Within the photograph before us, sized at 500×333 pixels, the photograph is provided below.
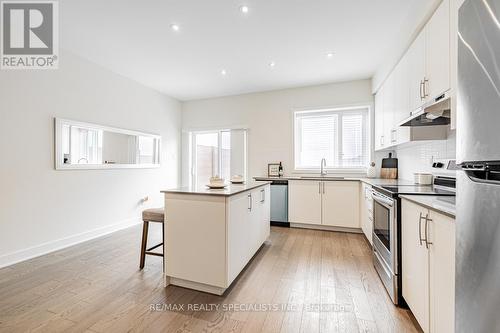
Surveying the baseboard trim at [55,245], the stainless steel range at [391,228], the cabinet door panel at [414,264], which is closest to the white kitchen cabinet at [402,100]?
the stainless steel range at [391,228]

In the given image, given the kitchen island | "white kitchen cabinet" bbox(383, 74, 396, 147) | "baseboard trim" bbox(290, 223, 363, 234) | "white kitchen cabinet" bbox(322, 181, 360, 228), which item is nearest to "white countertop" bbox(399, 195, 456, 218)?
the kitchen island

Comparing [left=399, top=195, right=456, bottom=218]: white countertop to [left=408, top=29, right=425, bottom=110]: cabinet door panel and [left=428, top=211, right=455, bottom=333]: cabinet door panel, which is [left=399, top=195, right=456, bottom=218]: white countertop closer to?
[left=428, top=211, right=455, bottom=333]: cabinet door panel

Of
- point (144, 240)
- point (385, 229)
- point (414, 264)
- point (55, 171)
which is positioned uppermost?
point (55, 171)

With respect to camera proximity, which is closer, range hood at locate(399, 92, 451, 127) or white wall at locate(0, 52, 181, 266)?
range hood at locate(399, 92, 451, 127)

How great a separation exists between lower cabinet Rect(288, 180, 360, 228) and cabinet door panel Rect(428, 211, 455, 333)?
2.25 m

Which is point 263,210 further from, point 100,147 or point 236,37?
point 100,147

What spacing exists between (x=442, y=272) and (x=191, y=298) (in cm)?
178

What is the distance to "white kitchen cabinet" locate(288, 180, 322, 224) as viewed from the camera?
12.0ft

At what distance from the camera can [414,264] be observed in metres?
1.50

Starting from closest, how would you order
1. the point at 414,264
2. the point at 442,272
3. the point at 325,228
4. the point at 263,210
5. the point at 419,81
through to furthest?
the point at 442,272, the point at 414,264, the point at 419,81, the point at 263,210, the point at 325,228

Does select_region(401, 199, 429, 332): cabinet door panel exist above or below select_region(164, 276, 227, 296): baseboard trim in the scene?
above

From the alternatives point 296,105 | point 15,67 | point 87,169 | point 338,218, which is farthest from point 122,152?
point 338,218

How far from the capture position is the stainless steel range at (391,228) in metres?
1.72

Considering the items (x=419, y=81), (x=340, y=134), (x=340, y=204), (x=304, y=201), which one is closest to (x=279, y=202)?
(x=304, y=201)
